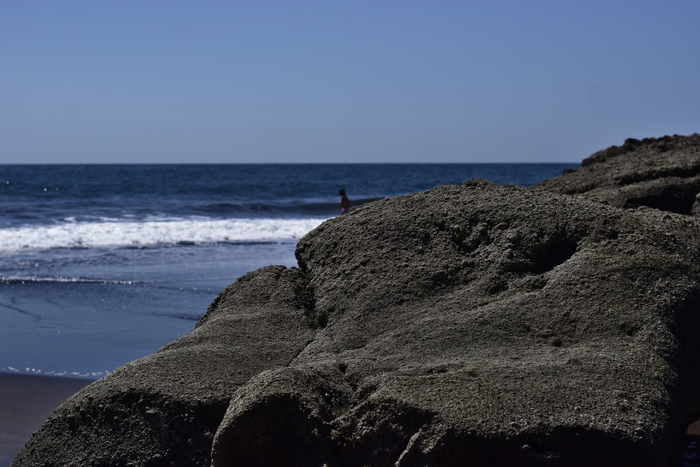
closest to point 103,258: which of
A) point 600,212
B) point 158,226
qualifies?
point 158,226

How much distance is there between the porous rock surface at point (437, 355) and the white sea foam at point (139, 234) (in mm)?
11035

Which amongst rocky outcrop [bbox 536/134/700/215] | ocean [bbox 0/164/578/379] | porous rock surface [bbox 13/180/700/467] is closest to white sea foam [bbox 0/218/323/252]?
ocean [bbox 0/164/578/379]

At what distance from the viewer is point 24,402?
164 inches

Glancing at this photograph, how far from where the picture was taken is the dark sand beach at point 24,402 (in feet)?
11.7

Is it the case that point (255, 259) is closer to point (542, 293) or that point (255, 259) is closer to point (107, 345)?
point (107, 345)

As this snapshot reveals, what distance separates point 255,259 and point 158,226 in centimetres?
524

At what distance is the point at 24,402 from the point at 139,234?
34.6ft

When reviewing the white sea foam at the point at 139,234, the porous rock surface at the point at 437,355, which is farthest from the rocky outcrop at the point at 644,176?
the white sea foam at the point at 139,234

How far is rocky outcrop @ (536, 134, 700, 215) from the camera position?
4.50m

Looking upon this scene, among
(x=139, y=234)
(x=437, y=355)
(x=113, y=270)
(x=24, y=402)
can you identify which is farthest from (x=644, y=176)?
(x=139, y=234)

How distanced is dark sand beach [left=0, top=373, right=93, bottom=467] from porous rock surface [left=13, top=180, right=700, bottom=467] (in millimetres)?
1260

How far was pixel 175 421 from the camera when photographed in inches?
91.2

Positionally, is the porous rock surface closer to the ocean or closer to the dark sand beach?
the dark sand beach

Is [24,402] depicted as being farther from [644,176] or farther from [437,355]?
[644,176]
